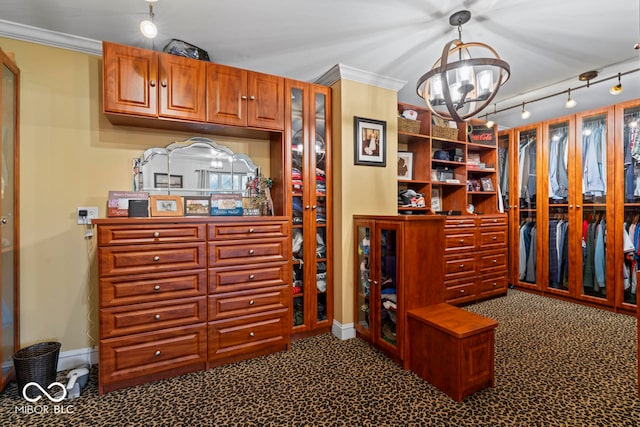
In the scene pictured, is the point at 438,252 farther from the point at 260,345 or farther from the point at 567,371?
the point at 260,345

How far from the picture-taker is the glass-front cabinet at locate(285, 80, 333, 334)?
109 inches

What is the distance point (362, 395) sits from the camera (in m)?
1.96

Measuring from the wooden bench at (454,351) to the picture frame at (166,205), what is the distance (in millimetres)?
2005

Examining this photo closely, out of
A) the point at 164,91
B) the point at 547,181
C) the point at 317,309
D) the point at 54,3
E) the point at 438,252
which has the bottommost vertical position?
the point at 317,309

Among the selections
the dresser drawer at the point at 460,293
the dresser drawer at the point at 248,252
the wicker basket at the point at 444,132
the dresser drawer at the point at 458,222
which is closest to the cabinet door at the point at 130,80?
the dresser drawer at the point at 248,252

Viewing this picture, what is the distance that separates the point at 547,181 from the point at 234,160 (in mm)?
Result: 4050

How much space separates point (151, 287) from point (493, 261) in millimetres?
3933

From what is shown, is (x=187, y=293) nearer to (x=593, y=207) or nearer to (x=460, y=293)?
(x=460, y=293)

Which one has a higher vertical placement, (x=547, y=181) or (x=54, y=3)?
(x=54, y=3)

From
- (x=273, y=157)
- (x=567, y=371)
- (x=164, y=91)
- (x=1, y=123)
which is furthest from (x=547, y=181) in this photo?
(x=1, y=123)

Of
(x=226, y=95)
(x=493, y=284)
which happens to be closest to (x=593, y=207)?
(x=493, y=284)

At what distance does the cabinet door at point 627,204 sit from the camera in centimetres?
331

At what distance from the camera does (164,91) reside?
2.24 meters

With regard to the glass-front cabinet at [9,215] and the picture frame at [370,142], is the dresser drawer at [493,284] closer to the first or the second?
the picture frame at [370,142]
